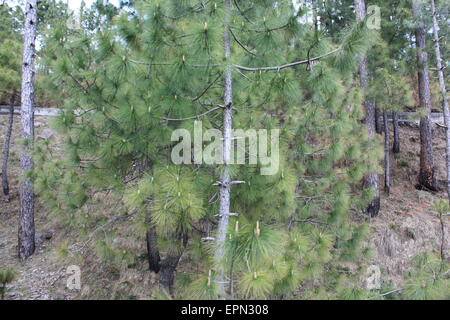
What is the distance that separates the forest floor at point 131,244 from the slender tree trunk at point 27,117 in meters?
0.30

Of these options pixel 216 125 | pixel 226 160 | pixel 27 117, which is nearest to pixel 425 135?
pixel 216 125

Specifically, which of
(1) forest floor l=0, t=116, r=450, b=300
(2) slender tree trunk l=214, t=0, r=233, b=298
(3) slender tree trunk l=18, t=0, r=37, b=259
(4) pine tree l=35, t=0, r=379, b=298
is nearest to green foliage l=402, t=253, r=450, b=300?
(4) pine tree l=35, t=0, r=379, b=298

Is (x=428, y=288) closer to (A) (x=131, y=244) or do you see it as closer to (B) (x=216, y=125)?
(B) (x=216, y=125)

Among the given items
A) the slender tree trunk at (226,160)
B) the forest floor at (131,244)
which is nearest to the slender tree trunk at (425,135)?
the forest floor at (131,244)

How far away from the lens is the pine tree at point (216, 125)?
2307 mm

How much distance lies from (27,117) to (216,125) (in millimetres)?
4755

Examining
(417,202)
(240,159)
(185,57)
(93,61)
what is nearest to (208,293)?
(240,159)

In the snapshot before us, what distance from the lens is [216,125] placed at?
125 inches

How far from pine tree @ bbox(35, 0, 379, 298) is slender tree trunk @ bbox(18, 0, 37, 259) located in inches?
83.3

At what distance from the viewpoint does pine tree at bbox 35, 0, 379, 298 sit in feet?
7.57

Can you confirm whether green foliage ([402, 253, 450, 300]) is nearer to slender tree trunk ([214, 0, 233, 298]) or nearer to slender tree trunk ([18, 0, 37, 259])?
slender tree trunk ([214, 0, 233, 298])

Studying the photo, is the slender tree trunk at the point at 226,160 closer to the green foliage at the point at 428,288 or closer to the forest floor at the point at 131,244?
the green foliage at the point at 428,288

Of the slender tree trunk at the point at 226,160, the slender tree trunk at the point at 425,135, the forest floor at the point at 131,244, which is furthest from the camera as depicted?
the slender tree trunk at the point at 425,135
